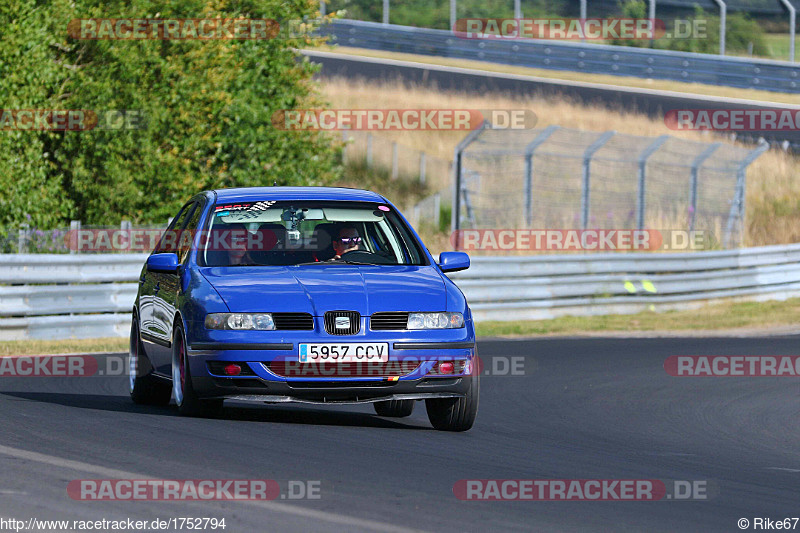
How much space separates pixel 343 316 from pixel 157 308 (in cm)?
204

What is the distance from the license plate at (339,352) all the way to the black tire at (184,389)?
2.69ft

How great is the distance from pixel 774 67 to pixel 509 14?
967 centimetres

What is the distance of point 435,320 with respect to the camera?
9.20 metres

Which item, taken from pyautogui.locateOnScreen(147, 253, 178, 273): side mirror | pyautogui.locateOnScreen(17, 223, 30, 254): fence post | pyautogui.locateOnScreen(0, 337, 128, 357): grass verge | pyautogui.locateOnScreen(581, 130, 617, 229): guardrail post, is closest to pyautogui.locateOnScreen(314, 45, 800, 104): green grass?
pyautogui.locateOnScreen(581, 130, 617, 229): guardrail post

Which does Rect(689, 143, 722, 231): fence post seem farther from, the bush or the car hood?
the car hood

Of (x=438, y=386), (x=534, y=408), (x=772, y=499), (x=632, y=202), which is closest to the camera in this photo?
(x=772, y=499)

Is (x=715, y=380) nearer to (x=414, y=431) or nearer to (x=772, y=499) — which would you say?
(x=414, y=431)

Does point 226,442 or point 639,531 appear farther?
point 226,442

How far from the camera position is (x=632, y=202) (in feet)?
106

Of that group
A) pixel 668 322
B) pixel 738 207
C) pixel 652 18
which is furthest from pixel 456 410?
pixel 652 18

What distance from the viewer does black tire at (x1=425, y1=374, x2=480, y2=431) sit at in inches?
372

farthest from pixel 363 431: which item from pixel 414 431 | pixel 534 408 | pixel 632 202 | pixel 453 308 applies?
pixel 632 202

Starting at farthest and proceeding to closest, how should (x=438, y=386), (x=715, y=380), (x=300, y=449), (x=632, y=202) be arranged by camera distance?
(x=632, y=202) → (x=715, y=380) → (x=438, y=386) → (x=300, y=449)

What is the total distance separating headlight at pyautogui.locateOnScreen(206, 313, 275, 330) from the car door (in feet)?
3.21
